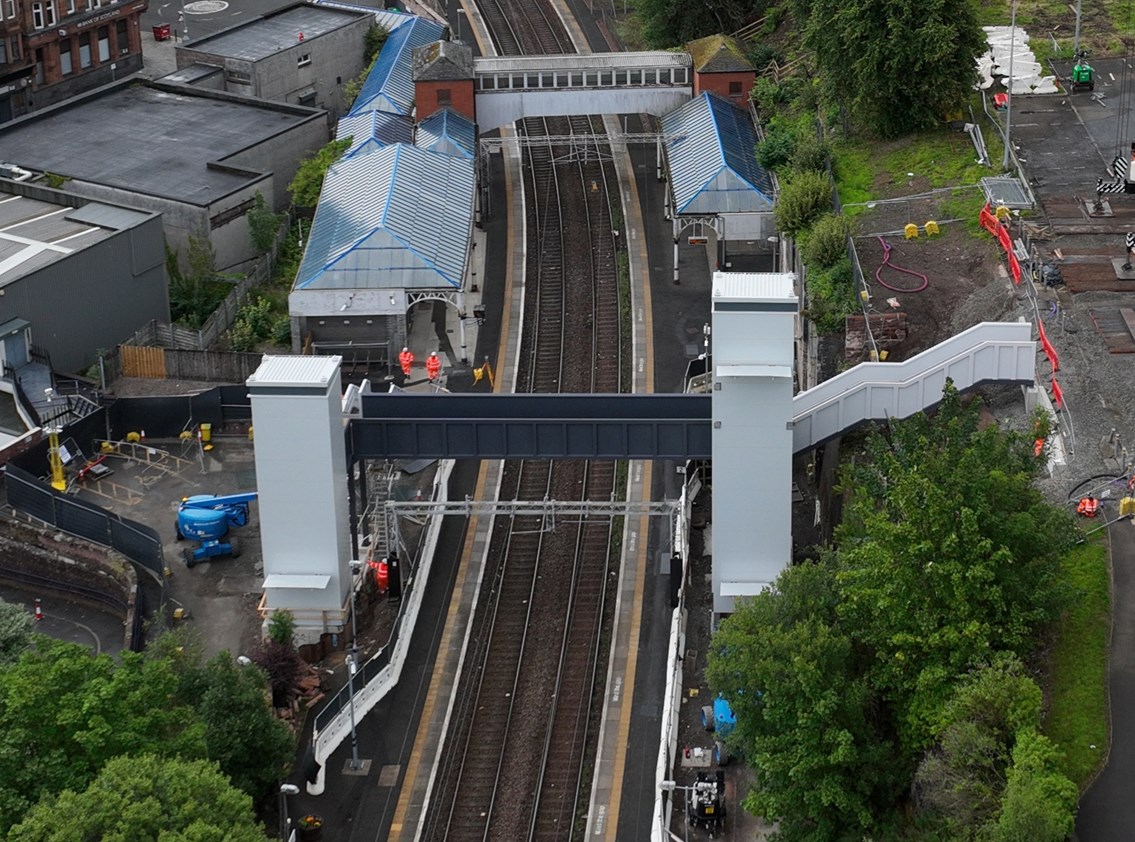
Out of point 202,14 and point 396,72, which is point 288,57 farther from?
point 202,14

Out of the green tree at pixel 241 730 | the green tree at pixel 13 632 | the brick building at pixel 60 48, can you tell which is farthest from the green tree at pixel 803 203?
the brick building at pixel 60 48

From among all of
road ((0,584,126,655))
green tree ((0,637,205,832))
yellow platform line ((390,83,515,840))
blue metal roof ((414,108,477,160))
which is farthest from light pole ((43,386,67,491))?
blue metal roof ((414,108,477,160))

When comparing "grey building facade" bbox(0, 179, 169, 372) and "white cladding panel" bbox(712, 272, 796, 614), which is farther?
"grey building facade" bbox(0, 179, 169, 372)

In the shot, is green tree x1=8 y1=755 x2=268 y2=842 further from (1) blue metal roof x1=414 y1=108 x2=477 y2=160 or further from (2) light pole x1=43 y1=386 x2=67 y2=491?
(1) blue metal roof x1=414 y1=108 x2=477 y2=160

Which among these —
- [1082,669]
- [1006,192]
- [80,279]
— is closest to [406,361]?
[80,279]

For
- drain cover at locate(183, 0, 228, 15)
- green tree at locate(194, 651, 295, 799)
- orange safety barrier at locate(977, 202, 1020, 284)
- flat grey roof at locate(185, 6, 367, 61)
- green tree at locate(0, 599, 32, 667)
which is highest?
flat grey roof at locate(185, 6, 367, 61)

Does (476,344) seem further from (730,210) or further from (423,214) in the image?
(730,210)
